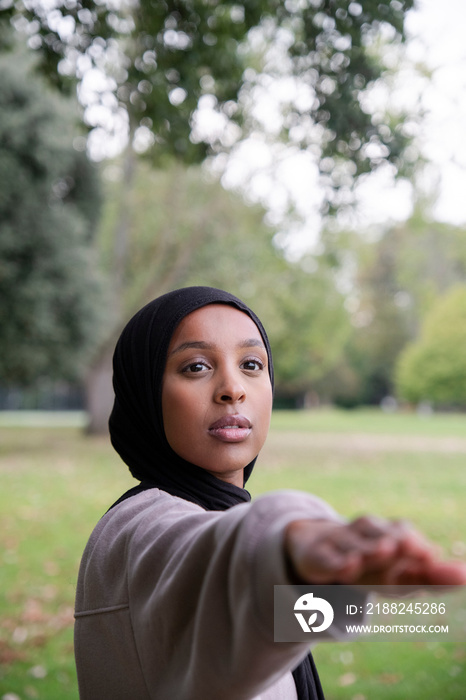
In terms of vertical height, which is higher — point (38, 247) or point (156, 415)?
point (38, 247)

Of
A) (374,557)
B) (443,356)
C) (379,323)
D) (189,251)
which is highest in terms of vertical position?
(189,251)

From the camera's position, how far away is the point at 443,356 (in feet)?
81.5

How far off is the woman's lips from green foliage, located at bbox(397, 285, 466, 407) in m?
22.6

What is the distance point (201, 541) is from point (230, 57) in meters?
4.32

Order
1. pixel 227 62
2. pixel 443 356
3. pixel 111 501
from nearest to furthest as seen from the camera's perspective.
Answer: pixel 227 62, pixel 111 501, pixel 443 356

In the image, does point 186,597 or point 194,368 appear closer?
point 186,597

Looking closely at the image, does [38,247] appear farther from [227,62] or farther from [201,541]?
[201,541]

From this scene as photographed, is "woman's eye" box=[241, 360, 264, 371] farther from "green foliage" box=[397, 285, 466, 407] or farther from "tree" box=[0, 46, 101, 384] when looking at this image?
"green foliage" box=[397, 285, 466, 407]

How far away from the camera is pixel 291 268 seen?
2198cm

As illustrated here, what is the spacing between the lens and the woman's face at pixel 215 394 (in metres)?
1.35

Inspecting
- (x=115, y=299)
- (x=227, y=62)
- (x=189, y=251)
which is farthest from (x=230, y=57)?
(x=115, y=299)

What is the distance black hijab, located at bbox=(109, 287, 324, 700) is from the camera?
1370 mm

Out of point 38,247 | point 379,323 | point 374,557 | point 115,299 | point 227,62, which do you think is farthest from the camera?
point 379,323

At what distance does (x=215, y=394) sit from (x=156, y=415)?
136 millimetres
